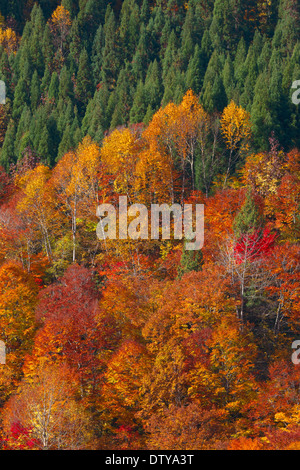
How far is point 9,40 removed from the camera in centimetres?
14338

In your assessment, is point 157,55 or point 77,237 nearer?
point 77,237

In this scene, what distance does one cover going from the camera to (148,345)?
4084cm

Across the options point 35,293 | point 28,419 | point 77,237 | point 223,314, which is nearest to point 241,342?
point 223,314

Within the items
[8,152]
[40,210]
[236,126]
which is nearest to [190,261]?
[40,210]

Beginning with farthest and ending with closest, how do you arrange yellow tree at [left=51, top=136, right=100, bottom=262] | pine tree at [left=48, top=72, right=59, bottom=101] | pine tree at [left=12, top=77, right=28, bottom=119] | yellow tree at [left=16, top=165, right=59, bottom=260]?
pine tree at [left=48, top=72, right=59, bottom=101], pine tree at [left=12, top=77, right=28, bottom=119], yellow tree at [left=16, top=165, right=59, bottom=260], yellow tree at [left=51, top=136, right=100, bottom=262]

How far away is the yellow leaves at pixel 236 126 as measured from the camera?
67250mm

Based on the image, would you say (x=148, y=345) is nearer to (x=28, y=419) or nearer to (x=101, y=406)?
(x=101, y=406)

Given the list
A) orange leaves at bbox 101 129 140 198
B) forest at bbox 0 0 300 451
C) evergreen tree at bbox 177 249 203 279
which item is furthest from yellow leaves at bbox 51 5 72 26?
evergreen tree at bbox 177 249 203 279

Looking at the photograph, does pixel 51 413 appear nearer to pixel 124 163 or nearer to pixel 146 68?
pixel 124 163

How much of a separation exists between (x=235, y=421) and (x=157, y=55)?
91.9 meters

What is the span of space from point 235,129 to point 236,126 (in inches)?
33.0

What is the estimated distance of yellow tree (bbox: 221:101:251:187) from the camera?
67250 millimetres

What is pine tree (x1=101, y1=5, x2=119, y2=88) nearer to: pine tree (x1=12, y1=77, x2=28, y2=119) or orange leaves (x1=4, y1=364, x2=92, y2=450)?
pine tree (x1=12, y1=77, x2=28, y2=119)
